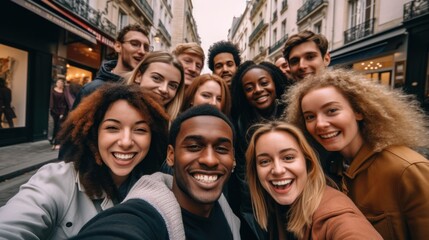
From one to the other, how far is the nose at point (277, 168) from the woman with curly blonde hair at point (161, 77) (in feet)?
4.77

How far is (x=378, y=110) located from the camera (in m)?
2.10

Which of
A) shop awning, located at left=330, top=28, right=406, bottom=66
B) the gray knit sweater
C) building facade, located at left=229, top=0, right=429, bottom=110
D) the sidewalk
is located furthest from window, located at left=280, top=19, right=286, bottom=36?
the gray knit sweater

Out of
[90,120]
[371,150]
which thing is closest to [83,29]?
[90,120]

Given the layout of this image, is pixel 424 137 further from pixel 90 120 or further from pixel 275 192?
pixel 90 120

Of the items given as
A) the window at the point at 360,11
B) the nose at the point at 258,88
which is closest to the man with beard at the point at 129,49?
the nose at the point at 258,88

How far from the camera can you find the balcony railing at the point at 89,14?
10502mm

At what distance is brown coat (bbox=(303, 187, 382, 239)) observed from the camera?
1.40 meters

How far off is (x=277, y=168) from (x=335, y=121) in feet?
1.99

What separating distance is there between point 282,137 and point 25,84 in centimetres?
995

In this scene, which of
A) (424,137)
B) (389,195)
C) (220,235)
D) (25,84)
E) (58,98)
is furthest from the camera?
(25,84)

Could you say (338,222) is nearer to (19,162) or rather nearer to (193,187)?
(193,187)

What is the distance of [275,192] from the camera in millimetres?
2068

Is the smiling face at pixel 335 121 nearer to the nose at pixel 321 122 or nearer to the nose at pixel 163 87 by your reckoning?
the nose at pixel 321 122

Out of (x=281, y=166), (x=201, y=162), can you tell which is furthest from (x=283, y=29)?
(x=201, y=162)
